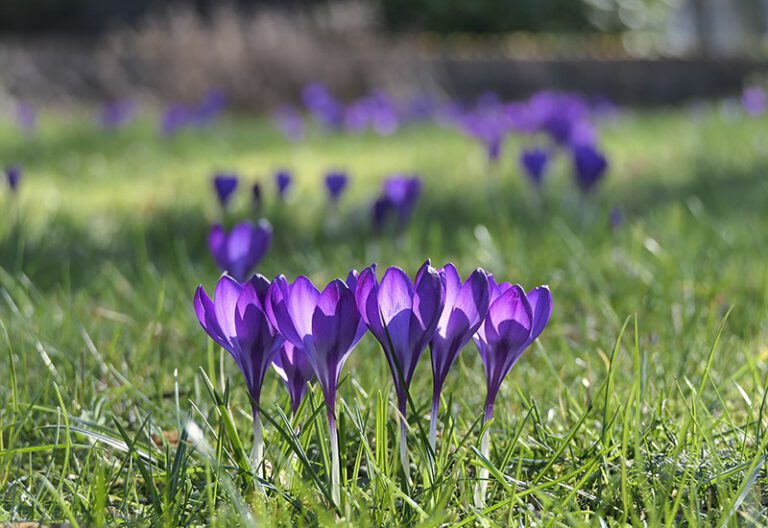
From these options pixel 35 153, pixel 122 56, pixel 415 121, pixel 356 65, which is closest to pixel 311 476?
pixel 35 153

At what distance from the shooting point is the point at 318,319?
1.14 meters

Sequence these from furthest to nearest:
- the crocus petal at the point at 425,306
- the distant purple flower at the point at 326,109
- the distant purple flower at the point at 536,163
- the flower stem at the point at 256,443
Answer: the distant purple flower at the point at 326,109 → the distant purple flower at the point at 536,163 → the flower stem at the point at 256,443 → the crocus petal at the point at 425,306

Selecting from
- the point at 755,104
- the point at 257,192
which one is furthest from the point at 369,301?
the point at 755,104

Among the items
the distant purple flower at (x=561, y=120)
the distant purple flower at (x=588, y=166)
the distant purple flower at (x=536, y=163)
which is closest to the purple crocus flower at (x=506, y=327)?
the distant purple flower at (x=588, y=166)

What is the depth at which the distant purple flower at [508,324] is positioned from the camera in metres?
1.18

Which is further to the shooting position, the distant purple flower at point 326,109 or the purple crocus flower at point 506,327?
the distant purple flower at point 326,109

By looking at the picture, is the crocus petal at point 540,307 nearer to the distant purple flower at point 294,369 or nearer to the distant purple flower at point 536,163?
the distant purple flower at point 294,369

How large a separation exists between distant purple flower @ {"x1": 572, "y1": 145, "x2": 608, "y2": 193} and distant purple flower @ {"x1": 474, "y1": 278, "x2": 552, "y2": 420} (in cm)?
198

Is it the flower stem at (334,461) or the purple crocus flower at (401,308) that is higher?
the purple crocus flower at (401,308)

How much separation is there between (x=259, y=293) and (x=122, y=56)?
1068 centimetres

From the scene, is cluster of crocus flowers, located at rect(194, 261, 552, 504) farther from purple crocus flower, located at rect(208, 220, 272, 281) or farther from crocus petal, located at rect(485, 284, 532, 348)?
purple crocus flower, located at rect(208, 220, 272, 281)

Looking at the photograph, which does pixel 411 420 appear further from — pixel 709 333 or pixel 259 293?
pixel 709 333

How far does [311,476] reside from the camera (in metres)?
1.24

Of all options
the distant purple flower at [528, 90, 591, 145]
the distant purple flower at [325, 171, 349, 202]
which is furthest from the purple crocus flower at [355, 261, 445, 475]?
the distant purple flower at [528, 90, 591, 145]
